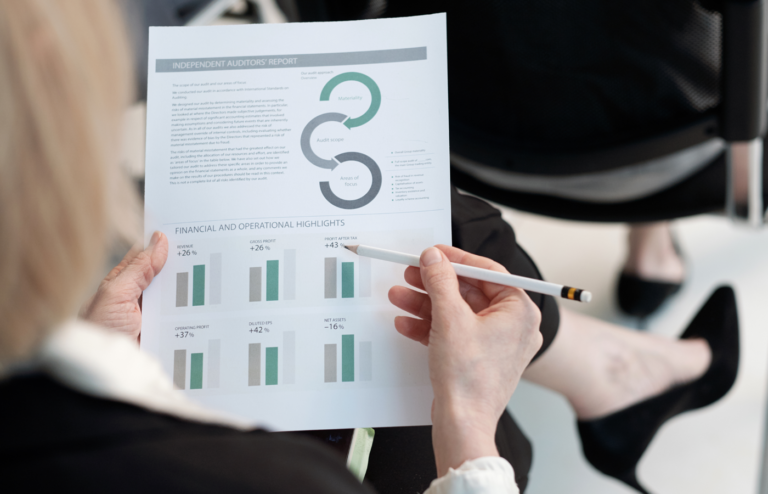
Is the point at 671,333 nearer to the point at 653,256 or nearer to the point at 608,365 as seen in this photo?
the point at 653,256

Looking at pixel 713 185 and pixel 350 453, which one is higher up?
pixel 713 185

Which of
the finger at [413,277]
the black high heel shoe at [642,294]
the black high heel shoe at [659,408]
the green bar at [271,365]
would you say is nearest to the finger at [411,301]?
the finger at [413,277]

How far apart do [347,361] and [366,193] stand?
0.16m

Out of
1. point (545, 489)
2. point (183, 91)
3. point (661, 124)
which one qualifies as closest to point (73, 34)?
point (183, 91)

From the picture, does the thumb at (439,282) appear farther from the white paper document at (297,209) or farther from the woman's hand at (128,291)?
the woman's hand at (128,291)

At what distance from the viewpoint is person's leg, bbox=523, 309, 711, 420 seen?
0.76 metres

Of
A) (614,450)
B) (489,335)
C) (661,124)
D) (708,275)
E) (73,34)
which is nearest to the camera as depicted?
(73,34)

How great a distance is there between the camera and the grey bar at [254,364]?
1.84ft

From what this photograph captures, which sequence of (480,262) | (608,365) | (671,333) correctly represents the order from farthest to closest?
1. (671,333)
2. (608,365)
3. (480,262)

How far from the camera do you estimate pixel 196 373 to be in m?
0.56

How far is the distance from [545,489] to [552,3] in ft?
2.63

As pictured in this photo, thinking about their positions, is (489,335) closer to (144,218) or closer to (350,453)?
(350,453)

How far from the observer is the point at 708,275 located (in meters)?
1.20

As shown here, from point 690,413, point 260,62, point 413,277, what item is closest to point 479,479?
point 413,277
